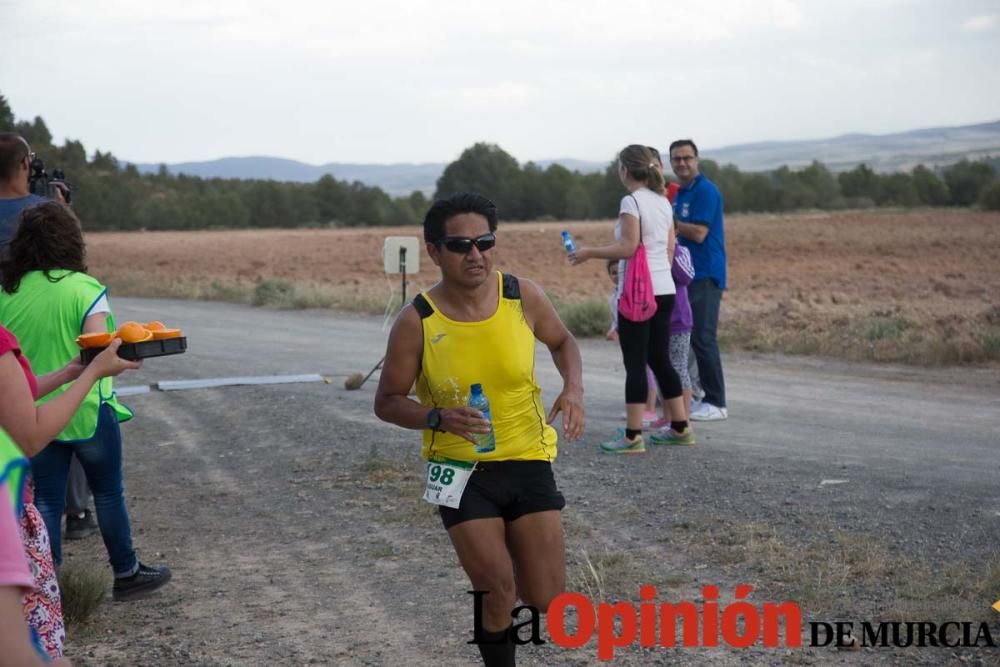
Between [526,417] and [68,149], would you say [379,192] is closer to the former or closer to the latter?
[68,149]

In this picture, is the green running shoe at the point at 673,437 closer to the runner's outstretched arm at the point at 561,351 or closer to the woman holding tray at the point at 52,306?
the runner's outstretched arm at the point at 561,351

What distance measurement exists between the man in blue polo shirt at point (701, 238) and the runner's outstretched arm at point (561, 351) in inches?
184

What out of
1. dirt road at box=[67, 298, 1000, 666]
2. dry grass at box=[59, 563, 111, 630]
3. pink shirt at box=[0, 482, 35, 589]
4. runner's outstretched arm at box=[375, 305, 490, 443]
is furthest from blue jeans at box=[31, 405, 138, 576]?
pink shirt at box=[0, 482, 35, 589]

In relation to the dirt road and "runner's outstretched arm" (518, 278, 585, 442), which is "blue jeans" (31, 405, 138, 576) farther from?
"runner's outstretched arm" (518, 278, 585, 442)

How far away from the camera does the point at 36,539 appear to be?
11.5 ft

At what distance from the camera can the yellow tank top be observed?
4445 mm

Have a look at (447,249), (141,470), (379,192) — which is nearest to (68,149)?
(379,192)

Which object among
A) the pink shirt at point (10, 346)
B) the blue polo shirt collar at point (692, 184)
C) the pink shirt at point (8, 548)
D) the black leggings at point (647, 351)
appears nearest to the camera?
the pink shirt at point (8, 548)

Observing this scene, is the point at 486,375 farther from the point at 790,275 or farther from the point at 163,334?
the point at 790,275

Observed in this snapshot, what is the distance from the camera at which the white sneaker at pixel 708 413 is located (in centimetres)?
1019

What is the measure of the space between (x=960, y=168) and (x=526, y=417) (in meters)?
77.1

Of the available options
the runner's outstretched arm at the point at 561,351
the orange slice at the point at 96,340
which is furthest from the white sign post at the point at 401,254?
the orange slice at the point at 96,340

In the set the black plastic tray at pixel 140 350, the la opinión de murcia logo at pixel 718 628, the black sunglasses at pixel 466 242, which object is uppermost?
the black sunglasses at pixel 466 242

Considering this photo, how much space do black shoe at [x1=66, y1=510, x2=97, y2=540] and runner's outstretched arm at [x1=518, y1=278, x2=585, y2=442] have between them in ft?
13.2
